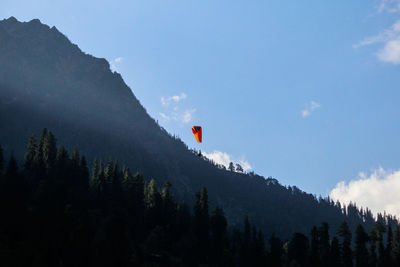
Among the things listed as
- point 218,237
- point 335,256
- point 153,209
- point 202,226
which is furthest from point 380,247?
point 153,209

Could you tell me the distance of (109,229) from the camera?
97.5 meters

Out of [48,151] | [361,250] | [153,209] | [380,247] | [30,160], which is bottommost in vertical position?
[361,250]

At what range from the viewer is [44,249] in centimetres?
8300

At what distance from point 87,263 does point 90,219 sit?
23.1 metres

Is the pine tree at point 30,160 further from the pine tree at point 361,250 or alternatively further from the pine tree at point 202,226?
the pine tree at point 361,250

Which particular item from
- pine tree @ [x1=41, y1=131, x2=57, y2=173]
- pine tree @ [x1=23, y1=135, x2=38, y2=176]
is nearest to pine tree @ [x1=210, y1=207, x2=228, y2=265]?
pine tree @ [x1=41, y1=131, x2=57, y2=173]

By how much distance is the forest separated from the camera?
88625 millimetres

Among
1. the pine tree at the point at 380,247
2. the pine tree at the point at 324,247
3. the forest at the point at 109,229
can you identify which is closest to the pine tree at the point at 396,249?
the forest at the point at 109,229

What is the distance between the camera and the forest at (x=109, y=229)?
Result: 291ft

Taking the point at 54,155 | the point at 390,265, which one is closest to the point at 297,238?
the point at 390,265

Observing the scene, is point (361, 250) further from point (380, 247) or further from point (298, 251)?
point (298, 251)

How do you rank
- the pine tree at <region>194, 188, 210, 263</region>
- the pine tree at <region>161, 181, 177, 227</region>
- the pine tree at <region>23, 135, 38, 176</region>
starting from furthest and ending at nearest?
the pine tree at <region>161, 181, 177, 227</region>, the pine tree at <region>194, 188, 210, 263</region>, the pine tree at <region>23, 135, 38, 176</region>

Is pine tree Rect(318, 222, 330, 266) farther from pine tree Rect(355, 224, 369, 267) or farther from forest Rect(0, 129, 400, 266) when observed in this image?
pine tree Rect(355, 224, 369, 267)

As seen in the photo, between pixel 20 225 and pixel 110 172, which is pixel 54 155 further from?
pixel 20 225
